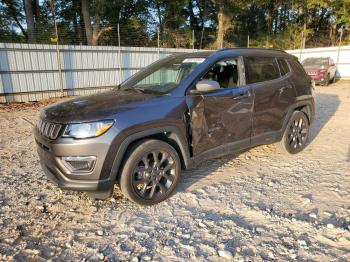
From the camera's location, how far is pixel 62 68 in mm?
11984

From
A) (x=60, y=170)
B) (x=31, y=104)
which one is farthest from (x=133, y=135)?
(x=31, y=104)

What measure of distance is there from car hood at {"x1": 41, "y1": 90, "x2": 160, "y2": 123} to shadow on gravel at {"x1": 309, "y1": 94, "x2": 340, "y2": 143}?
13.5ft

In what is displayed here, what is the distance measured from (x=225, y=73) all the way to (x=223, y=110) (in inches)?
23.3

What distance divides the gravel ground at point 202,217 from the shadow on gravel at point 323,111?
2083 mm

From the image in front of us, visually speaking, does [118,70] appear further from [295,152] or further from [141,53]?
[295,152]

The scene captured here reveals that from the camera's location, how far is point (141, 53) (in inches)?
561

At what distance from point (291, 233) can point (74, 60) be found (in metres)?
11.3

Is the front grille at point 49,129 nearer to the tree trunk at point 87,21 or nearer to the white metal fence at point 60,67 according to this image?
the white metal fence at point 60,67

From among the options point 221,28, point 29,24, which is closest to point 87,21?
point 29,24

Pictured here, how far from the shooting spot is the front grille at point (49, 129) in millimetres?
3126

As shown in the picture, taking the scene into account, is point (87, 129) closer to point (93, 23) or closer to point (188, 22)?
point (93, 23)

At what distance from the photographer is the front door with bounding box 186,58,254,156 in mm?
3691

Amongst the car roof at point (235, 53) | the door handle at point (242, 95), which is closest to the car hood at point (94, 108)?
the car roof at point (235, 53)

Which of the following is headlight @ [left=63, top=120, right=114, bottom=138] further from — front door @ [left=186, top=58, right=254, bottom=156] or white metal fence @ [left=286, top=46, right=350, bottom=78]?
white metal fence @ [left=286, top=46, right=350, bottom=78]
